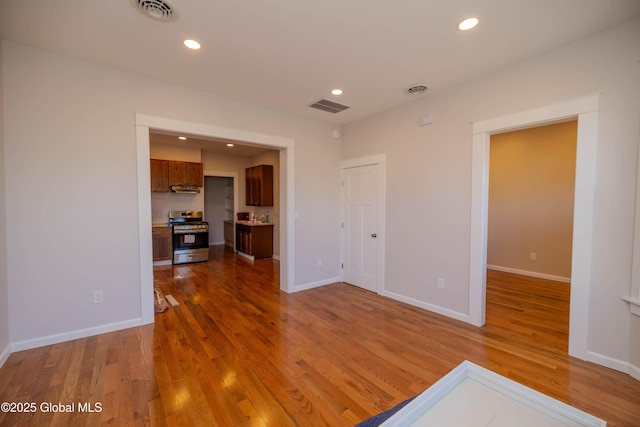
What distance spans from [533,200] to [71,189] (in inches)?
263

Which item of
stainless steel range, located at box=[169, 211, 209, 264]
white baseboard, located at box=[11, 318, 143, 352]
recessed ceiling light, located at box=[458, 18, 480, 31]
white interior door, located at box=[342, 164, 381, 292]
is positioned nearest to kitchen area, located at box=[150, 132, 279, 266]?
stainless steel range, located at box=[169, 211, 209, 264]

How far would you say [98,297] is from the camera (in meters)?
2.81

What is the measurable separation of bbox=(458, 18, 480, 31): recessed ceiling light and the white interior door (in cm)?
214

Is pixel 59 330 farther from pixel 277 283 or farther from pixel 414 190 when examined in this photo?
pixel 414 190

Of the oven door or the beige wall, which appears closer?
the beige wall

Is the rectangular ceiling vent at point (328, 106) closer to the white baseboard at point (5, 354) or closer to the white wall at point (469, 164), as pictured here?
the white wall at point (469, 164)

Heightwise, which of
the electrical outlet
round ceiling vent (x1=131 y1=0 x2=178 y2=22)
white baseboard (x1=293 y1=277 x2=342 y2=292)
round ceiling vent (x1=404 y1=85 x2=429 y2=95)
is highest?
round ceiling vent (x1=131 y1=0 x2=178 y2=22)

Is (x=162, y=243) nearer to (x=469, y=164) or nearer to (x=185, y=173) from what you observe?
(x=185, y=173)

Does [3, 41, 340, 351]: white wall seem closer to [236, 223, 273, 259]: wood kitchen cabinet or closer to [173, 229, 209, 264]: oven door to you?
[173, 229, 209, 264]: oven door

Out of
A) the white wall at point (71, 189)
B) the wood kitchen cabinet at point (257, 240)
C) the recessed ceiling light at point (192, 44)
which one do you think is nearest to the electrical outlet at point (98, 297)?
the white wall at point (71, 189)

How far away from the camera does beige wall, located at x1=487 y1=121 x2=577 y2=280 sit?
4578mm

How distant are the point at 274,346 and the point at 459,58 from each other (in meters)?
3.25

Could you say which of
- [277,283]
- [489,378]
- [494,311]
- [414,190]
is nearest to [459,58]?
[414,190]

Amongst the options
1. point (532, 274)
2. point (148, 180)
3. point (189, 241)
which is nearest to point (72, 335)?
point (148, 180)
